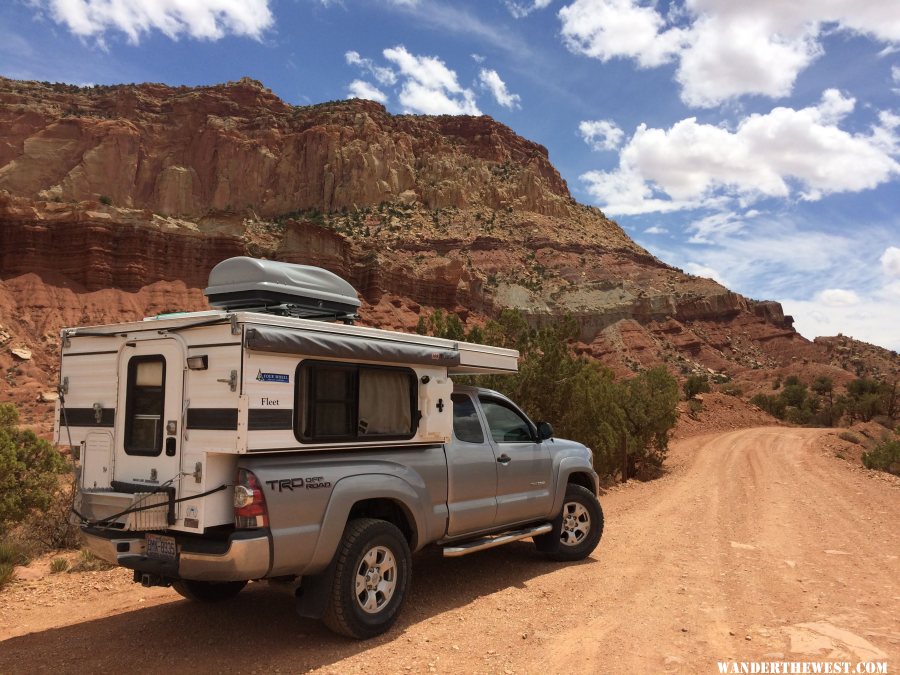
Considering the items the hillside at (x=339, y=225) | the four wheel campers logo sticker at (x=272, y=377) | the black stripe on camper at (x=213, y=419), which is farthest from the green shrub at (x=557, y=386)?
the hillside at (x=339, y=225)

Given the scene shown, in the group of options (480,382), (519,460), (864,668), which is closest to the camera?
(864,668)

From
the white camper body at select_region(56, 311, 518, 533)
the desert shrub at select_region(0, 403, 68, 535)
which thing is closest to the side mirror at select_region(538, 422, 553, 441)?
the white camper body at select_region(56, 311, 518, 533)

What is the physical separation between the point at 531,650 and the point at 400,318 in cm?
4697

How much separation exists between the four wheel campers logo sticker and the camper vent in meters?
1.01

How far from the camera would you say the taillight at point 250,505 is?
4434 mm

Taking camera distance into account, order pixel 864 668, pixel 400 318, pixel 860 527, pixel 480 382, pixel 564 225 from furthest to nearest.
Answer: pixel 564 225 → pixel 400 318 → pixel 480 382 → pixel 860 527 → pixel 864 668

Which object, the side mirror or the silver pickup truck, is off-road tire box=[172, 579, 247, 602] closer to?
the silver pickup truck

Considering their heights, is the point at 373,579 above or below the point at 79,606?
above

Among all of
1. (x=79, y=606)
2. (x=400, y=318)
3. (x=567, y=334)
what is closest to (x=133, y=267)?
(x=400, y=318)

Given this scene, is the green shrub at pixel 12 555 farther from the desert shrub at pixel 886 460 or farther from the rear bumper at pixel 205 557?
the desert shrub at pixel 886 460

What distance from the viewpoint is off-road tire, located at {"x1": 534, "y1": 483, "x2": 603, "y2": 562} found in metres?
7.51

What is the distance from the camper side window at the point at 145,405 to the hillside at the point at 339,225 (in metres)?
37.6

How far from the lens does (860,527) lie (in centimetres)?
995

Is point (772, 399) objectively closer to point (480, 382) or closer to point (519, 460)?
point (480, 382)
